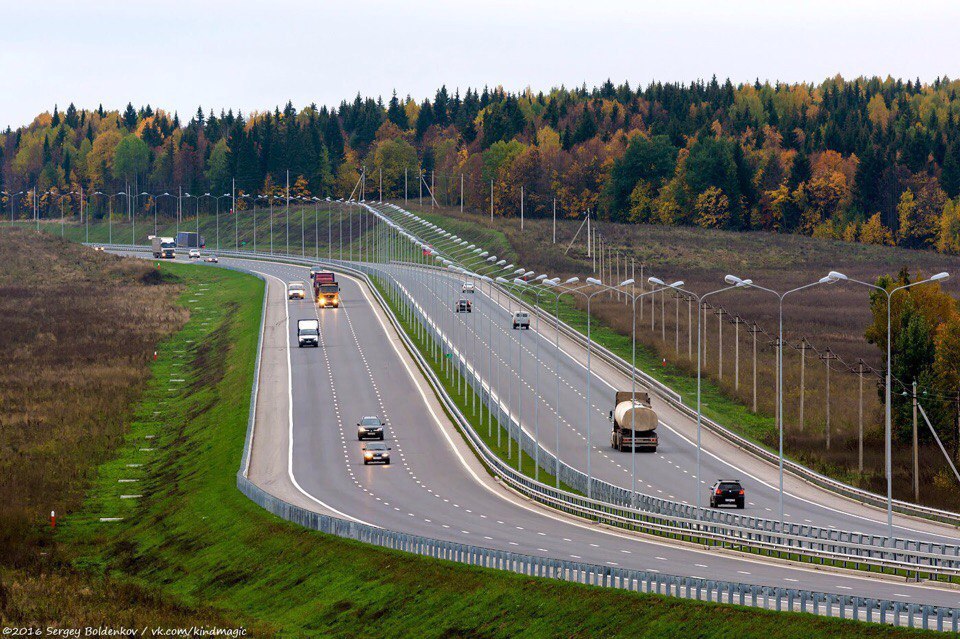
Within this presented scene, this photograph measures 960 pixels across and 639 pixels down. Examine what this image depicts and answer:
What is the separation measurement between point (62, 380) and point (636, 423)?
53.8 m

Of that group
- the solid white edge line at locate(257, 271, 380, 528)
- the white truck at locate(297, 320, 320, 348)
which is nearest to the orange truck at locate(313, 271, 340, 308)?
the solid white edge line at locate(257, 271, 380, 528)

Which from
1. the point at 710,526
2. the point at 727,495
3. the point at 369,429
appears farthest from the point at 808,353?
the point at 710,526

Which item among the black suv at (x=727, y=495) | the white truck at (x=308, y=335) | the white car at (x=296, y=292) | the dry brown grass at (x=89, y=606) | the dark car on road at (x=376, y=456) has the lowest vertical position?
the dry brown grass at (x=89, y=606)

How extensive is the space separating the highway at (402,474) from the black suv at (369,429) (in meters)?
0.63

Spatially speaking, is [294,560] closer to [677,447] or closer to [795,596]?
[795,596]

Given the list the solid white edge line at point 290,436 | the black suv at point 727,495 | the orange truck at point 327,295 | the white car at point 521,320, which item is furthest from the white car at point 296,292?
the black suv at point 727,495

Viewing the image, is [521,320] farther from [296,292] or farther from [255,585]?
[255,585]

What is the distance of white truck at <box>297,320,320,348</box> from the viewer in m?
127

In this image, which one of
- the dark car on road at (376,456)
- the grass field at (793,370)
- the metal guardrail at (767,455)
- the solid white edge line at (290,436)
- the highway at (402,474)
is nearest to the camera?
the highway at (402,474)

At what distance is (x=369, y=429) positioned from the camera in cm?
8956

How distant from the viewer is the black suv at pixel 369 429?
89.4 metres

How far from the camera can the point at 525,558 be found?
49.9 meters

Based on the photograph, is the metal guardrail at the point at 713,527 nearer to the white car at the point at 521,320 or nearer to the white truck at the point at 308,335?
the white truck at the point at 308,335

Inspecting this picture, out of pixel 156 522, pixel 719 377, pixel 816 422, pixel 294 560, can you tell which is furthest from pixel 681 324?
pixel 294 560
